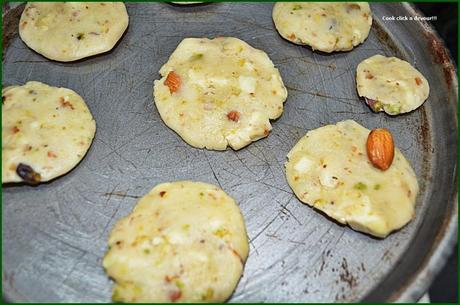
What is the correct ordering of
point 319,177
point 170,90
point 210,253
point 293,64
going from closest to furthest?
point 210,253 → point 319,177 → point 170,90 → point 293,64

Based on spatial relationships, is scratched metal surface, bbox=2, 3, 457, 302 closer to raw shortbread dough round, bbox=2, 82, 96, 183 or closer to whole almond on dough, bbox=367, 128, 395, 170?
raw shortbread dough round, bbox=2, 82, 96, 183

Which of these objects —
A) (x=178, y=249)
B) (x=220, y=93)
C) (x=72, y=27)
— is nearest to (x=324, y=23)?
(x=220, y=93)

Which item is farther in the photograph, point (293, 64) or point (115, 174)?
point (293, 64)

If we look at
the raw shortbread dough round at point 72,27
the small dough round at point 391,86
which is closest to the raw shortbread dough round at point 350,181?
the small dough round at point 391,86

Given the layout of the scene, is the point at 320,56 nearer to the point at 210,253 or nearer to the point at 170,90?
the point at 170,90

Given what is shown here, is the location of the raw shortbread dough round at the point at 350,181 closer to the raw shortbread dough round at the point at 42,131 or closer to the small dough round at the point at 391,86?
the small dough round at the point at 391,86

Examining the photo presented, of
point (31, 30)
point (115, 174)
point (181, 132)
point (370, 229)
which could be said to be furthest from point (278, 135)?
point (31, 30)

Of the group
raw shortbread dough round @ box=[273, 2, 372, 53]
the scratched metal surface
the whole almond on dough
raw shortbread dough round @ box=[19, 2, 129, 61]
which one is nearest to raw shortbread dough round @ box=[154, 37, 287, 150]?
the scratched metal surface
